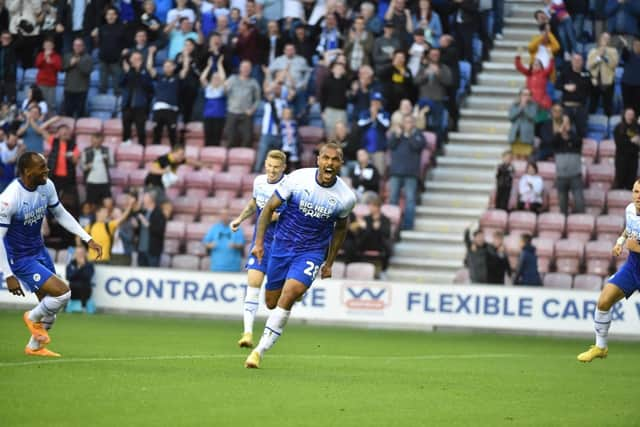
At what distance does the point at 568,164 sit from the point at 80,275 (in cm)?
955

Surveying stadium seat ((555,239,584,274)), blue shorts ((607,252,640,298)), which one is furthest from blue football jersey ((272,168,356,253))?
stadium seat ((555,239,584,274))

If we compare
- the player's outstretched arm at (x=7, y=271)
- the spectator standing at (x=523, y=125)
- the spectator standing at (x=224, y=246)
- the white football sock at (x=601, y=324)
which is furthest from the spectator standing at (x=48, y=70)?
the white football sock at (x=601, y=324)

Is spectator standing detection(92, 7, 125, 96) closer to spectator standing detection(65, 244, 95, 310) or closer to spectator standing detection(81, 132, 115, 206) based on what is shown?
spectator standing detection(81, 132, 115, 206)

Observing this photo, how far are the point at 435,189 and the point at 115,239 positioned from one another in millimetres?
6731

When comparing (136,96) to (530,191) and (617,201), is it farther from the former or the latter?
(617,201)

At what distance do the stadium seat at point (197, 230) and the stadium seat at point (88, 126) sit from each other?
4024 mm

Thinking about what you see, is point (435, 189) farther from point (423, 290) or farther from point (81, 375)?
point (81, 375)

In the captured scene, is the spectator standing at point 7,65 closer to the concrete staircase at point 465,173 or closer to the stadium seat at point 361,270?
the stadium seat at point 361,270

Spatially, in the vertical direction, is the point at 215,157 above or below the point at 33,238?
below

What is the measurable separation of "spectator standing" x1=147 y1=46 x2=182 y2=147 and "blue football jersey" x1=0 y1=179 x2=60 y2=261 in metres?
14.2

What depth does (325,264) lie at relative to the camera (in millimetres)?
14539

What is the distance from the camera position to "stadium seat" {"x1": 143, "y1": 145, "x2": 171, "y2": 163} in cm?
2911

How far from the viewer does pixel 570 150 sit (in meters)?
26.6

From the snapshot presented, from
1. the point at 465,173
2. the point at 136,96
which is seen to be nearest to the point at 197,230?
the point at 136,96
